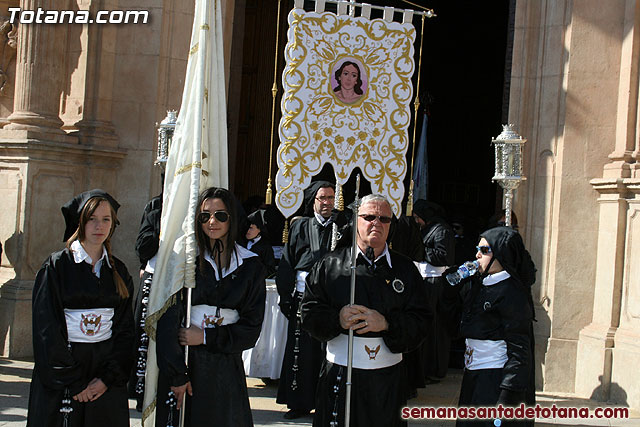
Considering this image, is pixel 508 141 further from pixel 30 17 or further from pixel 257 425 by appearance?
pixel 30 17

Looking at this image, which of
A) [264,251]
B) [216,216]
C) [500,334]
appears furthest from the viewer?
[264,251]

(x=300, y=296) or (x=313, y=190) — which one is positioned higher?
(x=313, y=190)

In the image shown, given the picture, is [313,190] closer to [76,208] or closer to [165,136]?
[165,136]

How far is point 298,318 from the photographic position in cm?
688

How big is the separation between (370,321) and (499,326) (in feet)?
3.15

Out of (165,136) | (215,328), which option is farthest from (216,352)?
(165,136)

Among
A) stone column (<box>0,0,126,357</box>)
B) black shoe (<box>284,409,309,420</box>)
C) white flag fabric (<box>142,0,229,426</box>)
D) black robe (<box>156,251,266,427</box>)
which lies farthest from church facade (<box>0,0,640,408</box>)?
black robe (<box>156,251,266,427</box>)

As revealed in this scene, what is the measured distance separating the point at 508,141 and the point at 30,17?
5356 millimetres

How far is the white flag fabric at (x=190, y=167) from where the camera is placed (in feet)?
14.5

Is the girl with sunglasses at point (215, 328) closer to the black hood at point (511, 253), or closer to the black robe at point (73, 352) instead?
the black robe at point (73, 352)

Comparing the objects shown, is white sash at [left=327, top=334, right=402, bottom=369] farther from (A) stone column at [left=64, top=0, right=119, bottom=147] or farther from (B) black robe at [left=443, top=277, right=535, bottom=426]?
(A) stone column at [left=64, top=0, right=119, bottom=147]

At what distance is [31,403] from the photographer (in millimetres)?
4414

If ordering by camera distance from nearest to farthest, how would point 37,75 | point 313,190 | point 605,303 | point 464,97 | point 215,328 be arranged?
1. point 215,328
2. point 313,190
3. point 605,303
4. point 37,75
5. point 464,97

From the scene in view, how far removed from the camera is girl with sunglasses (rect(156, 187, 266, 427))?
4.29 m
